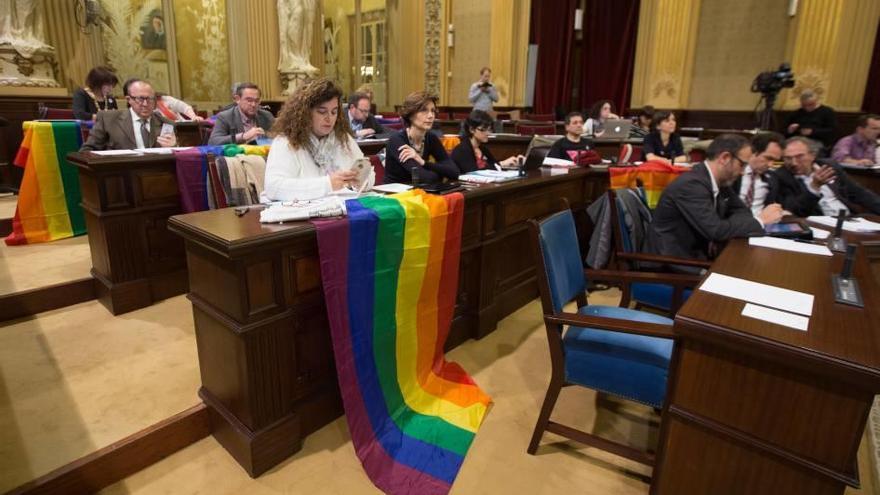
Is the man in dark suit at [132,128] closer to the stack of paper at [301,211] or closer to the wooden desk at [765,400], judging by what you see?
the stack of paper at [301,211]

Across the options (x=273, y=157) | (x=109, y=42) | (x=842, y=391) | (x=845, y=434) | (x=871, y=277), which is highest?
(x=109, y=42)

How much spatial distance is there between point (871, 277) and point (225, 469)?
2449mm

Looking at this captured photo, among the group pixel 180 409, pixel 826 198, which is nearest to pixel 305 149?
pixel 180 409

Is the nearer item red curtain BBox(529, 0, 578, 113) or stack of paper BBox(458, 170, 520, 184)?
stack of paper BBox(458, 170, 520, 184)

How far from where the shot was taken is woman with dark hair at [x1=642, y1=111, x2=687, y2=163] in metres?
4.57

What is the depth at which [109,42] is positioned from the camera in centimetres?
705

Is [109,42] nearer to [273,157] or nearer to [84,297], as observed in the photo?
[84,297]

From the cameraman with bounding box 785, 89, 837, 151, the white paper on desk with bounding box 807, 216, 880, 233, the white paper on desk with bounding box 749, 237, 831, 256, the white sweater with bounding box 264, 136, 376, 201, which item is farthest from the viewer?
the cameraman with bounding box 785, 89, 837, 151

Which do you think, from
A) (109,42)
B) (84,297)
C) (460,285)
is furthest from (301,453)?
(109,42)

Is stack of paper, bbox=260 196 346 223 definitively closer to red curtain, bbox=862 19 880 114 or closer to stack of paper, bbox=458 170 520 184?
stack of paper, bbox=458 170 520 184

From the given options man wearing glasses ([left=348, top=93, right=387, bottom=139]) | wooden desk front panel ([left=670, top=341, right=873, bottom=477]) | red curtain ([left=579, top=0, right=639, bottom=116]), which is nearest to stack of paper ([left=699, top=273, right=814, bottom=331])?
wooden desk front panel ([left=670, top=341, right=873, bottom=477])

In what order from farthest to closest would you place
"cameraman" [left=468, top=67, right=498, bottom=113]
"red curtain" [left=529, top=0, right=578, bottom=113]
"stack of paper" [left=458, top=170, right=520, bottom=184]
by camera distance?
"red curtain" [left=529, top=0, right=578, bottom=113]
"cameraman" [left=468, top=67, right=498, bottom=113]
"stack of paper" [left=458, top=170, right=520, bottom=184]

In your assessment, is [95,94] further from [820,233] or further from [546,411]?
[820,233]

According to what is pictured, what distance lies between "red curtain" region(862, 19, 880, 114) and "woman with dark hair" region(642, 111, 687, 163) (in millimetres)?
3710
